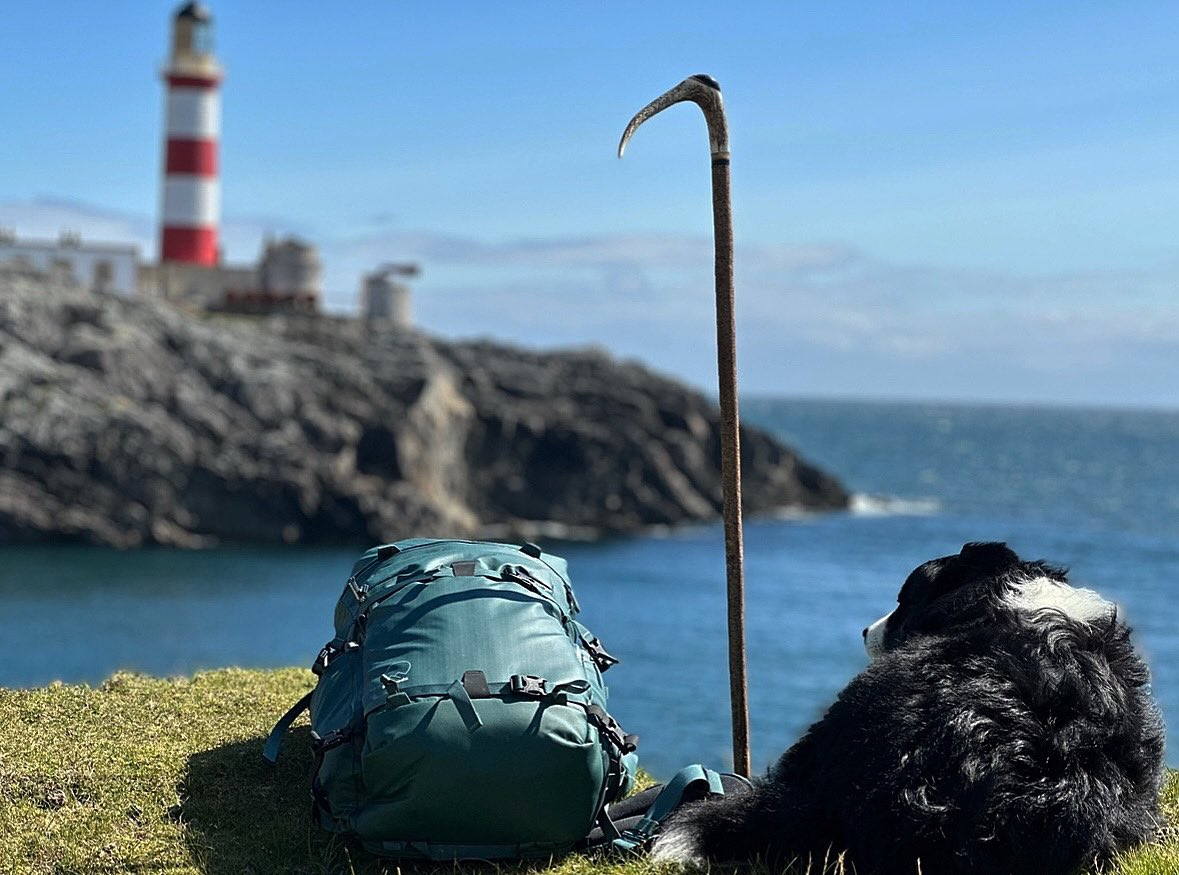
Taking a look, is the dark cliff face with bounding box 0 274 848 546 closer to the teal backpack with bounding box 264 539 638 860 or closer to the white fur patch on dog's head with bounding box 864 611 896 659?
the white fur patch on dog's head with bounding box 864 611 896 659

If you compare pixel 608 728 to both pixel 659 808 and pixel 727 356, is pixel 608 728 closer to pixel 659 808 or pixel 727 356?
pixel 659 808

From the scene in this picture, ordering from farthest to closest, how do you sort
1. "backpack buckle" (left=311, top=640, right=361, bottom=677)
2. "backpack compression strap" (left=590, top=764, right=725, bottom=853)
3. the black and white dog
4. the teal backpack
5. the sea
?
the sea → "backpack buckle" (left=311, top=640, right=361, bottom=677) → "backpack compression strap" (left=590, top=764, right=725, bottom=853) → the teal backpack → the black and white dog

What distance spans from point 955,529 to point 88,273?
159ft

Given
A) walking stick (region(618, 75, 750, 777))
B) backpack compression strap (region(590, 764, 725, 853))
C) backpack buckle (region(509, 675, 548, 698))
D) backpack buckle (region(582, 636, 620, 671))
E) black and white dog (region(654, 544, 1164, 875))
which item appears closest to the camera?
black and white dog (region(654, 544, 1164, 875))

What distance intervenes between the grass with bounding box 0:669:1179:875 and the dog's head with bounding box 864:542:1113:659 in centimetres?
109

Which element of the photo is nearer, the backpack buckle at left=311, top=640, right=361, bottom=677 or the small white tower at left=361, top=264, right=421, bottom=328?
the backpack buckle at left=311, top=640, right=361, bottom=677

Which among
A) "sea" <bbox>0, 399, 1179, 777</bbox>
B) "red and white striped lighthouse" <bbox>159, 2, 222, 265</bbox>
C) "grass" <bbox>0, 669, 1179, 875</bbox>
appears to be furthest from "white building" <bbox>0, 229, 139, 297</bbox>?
"grass" <bbox>0, 669, 1179, 875</bbox>

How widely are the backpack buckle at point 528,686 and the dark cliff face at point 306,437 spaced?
48446 mm

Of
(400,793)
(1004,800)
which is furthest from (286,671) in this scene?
(1004,800)

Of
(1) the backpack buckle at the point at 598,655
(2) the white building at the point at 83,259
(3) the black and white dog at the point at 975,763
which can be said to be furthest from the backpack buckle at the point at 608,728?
(2) the white building at the point at 83,259

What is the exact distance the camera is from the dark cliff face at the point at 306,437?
168 ft

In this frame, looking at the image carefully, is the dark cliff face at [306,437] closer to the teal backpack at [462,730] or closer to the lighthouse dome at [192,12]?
the lighthouse dome at [192,12]

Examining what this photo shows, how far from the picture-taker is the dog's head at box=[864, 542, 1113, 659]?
228 inches

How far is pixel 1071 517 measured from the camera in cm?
8138
